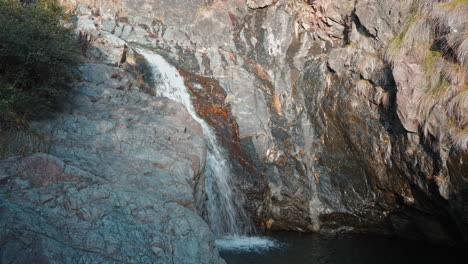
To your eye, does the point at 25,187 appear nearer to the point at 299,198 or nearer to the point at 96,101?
the point at 96,101

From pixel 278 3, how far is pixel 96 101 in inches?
378

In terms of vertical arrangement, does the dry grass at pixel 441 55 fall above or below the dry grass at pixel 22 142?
above

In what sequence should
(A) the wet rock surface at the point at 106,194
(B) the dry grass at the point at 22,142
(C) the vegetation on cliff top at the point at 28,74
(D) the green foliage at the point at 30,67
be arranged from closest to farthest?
(A) the wet rock surface at the point at 106,194 → (B) the dry grass at the point at 22,142 → (C) the vegetation on cliff top at the point at 28,74 → (D) the green foliage at the point at 30,67

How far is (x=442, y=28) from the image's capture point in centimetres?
797

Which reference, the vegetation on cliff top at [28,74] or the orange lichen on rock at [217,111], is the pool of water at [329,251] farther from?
the vegetation on cliff top at [28,74]

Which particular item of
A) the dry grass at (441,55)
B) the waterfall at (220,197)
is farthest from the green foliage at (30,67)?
the dry grass at (441,55)

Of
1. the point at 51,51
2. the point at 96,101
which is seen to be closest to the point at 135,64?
the point at 96,101

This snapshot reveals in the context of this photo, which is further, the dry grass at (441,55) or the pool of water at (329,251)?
the pool of water at (329,251)

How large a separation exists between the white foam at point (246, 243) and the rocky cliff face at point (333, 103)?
800mm

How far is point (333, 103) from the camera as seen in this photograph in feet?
34.9

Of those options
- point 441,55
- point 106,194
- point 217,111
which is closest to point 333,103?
point 441,55

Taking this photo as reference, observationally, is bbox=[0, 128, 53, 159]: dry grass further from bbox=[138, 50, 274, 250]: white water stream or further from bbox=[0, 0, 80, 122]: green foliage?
bbox=[138, 50, 274, 250]: white water stream

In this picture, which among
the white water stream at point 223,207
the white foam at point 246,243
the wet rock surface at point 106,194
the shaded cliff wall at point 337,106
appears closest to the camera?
the wet rock surface at point 106,194

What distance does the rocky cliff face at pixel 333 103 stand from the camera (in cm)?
783
